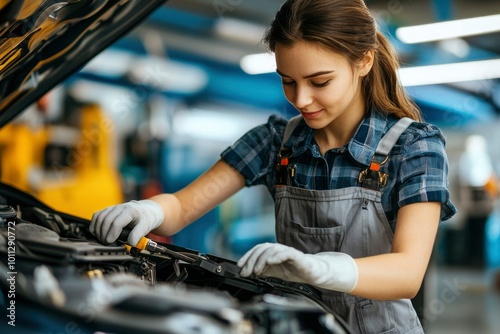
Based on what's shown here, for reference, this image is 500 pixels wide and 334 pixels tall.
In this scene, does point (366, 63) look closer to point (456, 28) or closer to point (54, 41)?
point (54, 41)

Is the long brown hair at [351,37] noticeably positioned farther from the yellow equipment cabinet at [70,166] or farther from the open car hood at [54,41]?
the yellow equipment cabinet at [70,166]

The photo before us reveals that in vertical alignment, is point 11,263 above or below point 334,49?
below

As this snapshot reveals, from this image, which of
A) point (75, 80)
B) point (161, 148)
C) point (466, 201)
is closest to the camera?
point (75, 80)

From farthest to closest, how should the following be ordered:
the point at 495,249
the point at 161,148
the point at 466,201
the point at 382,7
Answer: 1. the point at 495,249
2. the point at 466,201
3. the point at 382,7
4. the point at 161,148

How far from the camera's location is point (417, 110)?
1.45 metres

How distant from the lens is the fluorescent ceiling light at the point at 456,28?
520cm

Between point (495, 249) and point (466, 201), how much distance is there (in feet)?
3.75

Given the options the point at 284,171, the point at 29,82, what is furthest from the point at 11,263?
the point at 284,171

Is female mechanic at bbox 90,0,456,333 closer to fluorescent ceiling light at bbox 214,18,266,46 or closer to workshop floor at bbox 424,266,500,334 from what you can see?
workshop floor at bbox 424,266,500,334

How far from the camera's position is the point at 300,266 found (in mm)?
969

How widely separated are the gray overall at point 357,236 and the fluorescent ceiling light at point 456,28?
14.1 feet

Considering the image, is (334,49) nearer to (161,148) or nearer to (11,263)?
(11,263)

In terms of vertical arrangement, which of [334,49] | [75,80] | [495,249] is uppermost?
[75,80]

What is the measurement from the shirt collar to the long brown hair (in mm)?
35
